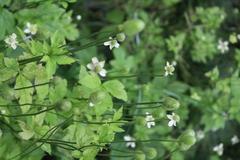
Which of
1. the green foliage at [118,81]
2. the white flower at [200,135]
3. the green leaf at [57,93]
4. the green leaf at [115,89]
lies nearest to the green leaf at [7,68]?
the green foliage at [118,81]

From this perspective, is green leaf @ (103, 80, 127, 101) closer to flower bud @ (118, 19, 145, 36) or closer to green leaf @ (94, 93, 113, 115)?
green leaf @ (94, 93, 113, 115)

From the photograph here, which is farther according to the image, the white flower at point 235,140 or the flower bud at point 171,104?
the white flower at point 235,140

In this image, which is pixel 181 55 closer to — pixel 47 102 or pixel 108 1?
pixel 108 1

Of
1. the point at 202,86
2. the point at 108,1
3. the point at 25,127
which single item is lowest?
the point at 25,127

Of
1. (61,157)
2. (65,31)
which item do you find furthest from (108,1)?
(61,157)

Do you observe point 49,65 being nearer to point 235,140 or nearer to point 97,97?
point 97,97

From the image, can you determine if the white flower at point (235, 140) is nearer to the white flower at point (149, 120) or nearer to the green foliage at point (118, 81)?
the green foliage at point (118, 81)

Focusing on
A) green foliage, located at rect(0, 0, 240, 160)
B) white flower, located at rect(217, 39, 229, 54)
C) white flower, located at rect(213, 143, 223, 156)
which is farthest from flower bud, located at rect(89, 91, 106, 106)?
white flower, located at rect(217, 39, 229, 54)

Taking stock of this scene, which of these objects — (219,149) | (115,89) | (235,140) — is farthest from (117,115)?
(235,140)

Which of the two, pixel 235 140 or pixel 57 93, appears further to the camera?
pixel 235 140
